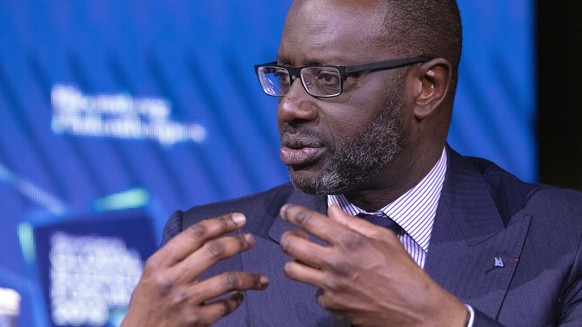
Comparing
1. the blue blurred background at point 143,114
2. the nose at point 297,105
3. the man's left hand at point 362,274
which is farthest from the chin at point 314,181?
the blue blurred background at point 143,114

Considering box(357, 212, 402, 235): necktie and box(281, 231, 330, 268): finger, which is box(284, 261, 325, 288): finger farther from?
box(357, 212, 402, 235): necktie

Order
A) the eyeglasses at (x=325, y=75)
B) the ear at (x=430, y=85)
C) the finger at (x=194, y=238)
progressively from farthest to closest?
the ear at (x=430, y=85)
the eyeglasses at (x=325, y=75)
the finger at (x=194, y=238)

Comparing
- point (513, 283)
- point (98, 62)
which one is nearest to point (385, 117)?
point (513, 283)

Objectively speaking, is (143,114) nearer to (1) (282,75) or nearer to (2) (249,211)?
(2) (249,211)

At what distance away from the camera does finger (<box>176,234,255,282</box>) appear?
5.27 ft

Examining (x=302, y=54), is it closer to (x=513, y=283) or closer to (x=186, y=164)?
(x=513, y=283)

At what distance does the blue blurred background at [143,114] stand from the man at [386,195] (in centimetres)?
64

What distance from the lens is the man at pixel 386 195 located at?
5.57ft

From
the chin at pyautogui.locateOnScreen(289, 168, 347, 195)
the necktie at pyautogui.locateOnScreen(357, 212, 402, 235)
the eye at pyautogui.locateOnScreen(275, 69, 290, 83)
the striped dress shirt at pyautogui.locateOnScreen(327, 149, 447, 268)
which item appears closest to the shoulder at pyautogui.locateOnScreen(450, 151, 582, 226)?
the striped dress shirt at pyautogui.locateOnScreen(327, 149, 447, 268)

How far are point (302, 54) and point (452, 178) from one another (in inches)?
19.6

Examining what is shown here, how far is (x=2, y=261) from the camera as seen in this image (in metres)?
2.81

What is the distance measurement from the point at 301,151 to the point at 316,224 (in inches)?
16.8

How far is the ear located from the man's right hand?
24.2 inches

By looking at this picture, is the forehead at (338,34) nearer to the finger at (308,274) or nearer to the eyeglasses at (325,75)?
the eyeglasses at (325,75)
